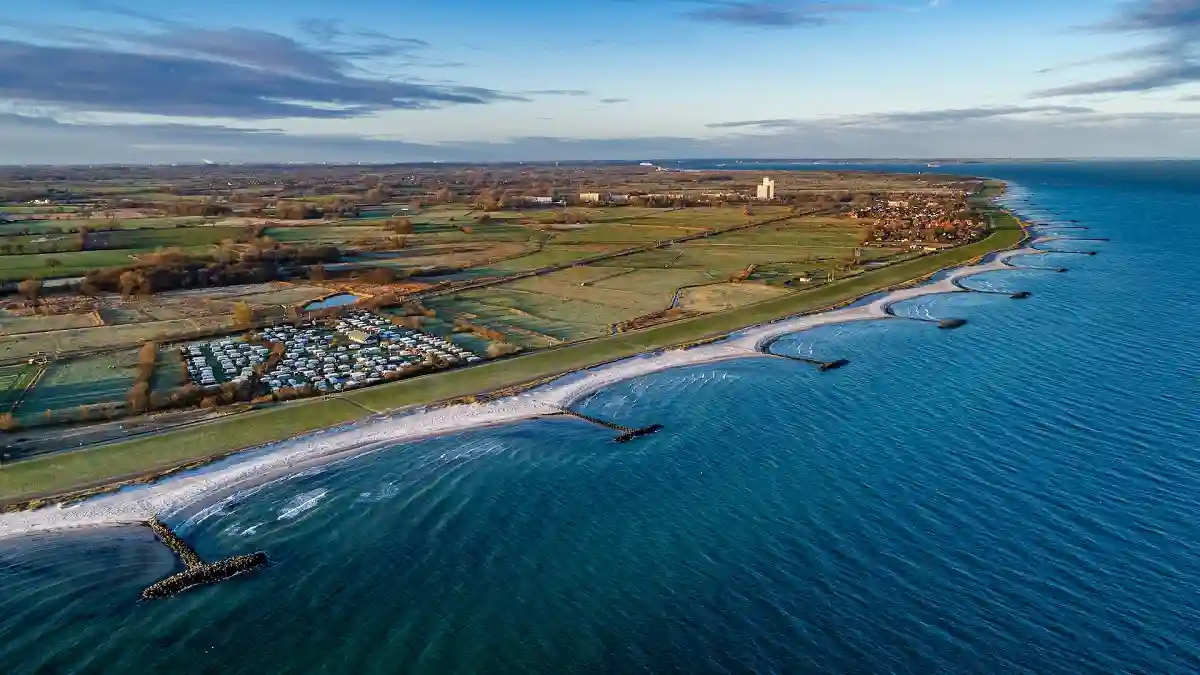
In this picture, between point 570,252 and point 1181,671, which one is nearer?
point 1181,671

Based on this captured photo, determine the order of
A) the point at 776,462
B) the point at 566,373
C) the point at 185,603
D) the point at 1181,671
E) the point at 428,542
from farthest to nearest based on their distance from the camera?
1. the point at 566,373
2. the point at 776,462
3. the point at 428,542
4. the point at 185,603
5. the point at 1181,671

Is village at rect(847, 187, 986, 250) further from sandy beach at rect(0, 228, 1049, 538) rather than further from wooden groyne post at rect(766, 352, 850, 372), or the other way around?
sandy beach at rect(0, 228, 1049, 538)

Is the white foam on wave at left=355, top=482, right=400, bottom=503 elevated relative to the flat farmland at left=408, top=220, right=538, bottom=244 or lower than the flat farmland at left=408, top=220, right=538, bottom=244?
lower

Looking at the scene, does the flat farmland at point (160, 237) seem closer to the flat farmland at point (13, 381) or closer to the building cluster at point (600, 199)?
the flat farmland at point (13, 381)

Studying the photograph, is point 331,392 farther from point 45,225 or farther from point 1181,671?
point 45,225

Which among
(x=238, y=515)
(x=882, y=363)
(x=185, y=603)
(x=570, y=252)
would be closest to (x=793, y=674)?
(x=185, y=603)

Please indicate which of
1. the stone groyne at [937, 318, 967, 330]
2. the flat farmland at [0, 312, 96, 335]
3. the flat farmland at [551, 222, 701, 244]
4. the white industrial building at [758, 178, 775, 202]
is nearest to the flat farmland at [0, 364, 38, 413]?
the flat farmland at [0, 312, 96, 335]

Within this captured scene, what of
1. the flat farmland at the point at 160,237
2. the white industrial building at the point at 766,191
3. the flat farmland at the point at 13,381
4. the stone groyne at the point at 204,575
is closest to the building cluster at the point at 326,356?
the flat farmland at the point at 13,381
